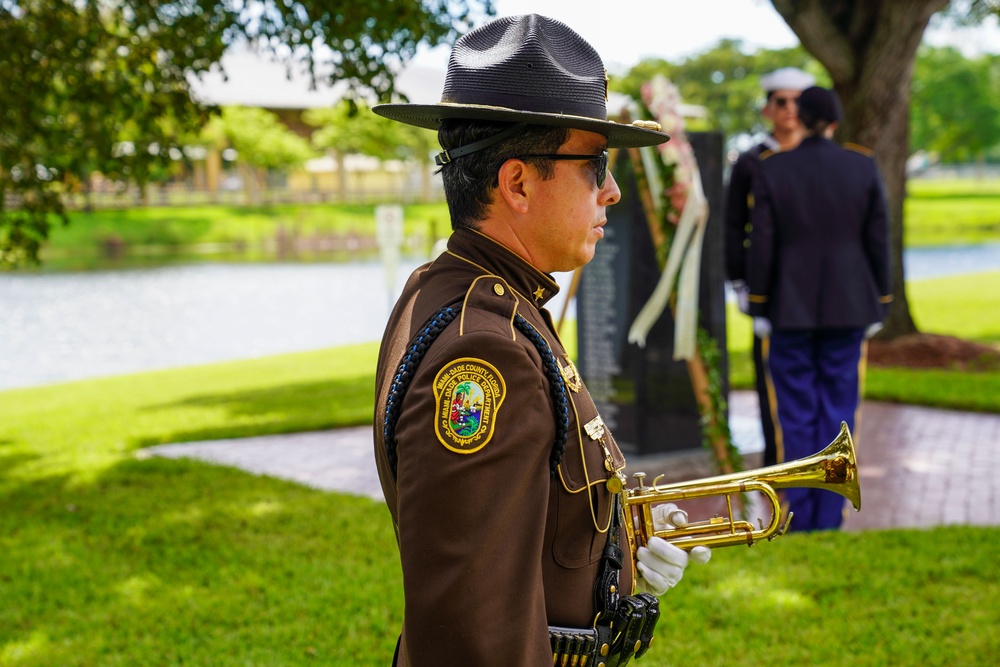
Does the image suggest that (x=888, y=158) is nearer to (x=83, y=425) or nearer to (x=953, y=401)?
(x=953, y=401)

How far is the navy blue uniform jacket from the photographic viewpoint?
5.84 meters

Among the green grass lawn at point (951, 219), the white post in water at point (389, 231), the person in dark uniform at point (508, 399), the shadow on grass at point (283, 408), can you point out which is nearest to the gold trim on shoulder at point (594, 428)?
the person in dark uniform at point (508, 399)

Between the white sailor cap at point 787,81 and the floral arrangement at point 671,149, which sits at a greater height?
the white sailor cap at point 787,81

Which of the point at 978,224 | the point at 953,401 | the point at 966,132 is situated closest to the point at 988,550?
the point at 953,401

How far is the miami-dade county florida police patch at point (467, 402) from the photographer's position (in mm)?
1648

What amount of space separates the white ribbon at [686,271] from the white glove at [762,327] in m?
0.41

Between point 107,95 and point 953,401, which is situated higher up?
point 107,95

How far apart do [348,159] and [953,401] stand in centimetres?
7676

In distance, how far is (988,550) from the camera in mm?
5355

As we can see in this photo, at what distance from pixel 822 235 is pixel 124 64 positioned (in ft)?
17.0

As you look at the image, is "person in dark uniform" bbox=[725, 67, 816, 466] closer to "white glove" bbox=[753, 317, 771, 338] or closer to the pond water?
"white glove" bbox=[753, 317, 771, 338]

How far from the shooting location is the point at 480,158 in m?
1.92

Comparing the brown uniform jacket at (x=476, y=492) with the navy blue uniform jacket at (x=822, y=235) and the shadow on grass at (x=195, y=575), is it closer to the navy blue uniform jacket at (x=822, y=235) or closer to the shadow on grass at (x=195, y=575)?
the shadow on grass at (x=195, y=575)

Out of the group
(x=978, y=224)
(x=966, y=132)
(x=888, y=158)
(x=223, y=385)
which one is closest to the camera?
(x=888, y=158)
